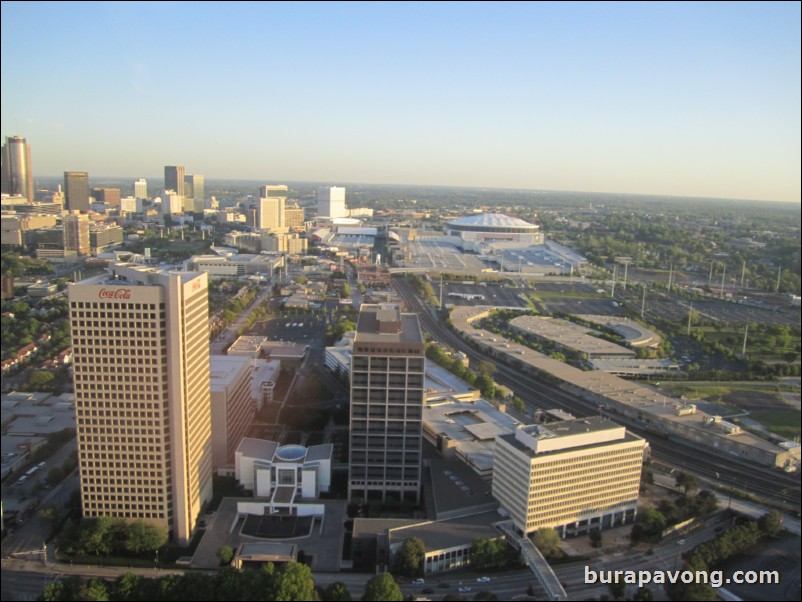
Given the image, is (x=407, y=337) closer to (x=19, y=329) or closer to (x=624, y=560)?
(x=624, y=560)

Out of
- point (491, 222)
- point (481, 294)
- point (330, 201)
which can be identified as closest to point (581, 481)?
point (481, 294)

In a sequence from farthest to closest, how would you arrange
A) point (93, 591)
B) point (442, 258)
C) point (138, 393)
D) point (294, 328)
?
point (442, 258) < point (294, 328) < point (138, 393) < point (93, 591)

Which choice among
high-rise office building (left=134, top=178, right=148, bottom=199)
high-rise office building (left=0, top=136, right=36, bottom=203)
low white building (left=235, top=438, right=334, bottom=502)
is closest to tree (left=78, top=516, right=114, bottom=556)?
low white building (left=235, top=438, right=334, bottom=502)

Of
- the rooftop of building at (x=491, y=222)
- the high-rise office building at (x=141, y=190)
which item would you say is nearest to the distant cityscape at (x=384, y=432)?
the high-rise office building at (x=141, y=190)

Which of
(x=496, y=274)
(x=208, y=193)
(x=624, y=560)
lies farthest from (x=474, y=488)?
(x=208, y=193)

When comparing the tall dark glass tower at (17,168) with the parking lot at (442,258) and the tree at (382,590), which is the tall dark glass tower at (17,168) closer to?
the tree at (382,590)

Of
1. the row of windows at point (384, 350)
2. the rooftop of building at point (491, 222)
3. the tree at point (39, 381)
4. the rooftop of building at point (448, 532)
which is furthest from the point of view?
the rooftop of building at point (491, 222)

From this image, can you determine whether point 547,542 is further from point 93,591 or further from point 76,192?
point 76,192

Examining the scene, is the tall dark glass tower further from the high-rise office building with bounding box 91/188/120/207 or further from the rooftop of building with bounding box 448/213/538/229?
the rooftop of building with bounding box 448/213/538/229

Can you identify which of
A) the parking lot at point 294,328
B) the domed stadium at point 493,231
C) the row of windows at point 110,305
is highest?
the row of windows at point 110,305
